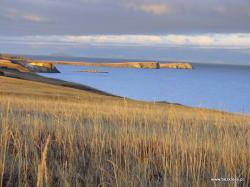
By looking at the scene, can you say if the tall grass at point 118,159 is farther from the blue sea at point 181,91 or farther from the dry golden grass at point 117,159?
the blue sea at point 181,91

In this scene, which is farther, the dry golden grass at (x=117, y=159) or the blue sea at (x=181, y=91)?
the blue sea at (x=181, y=91)

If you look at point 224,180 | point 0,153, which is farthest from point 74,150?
point 224,180

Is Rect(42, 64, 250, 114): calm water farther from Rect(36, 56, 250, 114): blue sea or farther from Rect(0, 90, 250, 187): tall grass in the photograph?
Rect(0, 90, 250, 187): tall grass

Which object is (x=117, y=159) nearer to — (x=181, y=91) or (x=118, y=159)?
(x=118, y=159)

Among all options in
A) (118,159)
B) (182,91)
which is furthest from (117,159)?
(182,91)

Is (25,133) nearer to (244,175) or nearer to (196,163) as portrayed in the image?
(196,163)

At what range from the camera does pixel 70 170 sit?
5914 millimetres

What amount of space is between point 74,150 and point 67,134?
3.15 ft

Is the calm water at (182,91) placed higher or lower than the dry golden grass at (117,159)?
lower

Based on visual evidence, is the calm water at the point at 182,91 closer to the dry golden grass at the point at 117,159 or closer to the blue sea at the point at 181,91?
the blue sea at the point at 181,91

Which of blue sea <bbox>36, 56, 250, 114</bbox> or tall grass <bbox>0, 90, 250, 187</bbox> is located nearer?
tall grass <bbox>0, 90, 250, 187</bbox>

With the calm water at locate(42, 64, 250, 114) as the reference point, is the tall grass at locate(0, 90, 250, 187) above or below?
above

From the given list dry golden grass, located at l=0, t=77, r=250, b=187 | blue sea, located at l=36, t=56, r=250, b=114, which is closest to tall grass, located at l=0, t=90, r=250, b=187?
dry golden grass, located at l=0, t=77, r=250, b=187

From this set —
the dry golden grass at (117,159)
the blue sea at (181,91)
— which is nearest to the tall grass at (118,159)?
the dry golden grass at (117,159)
